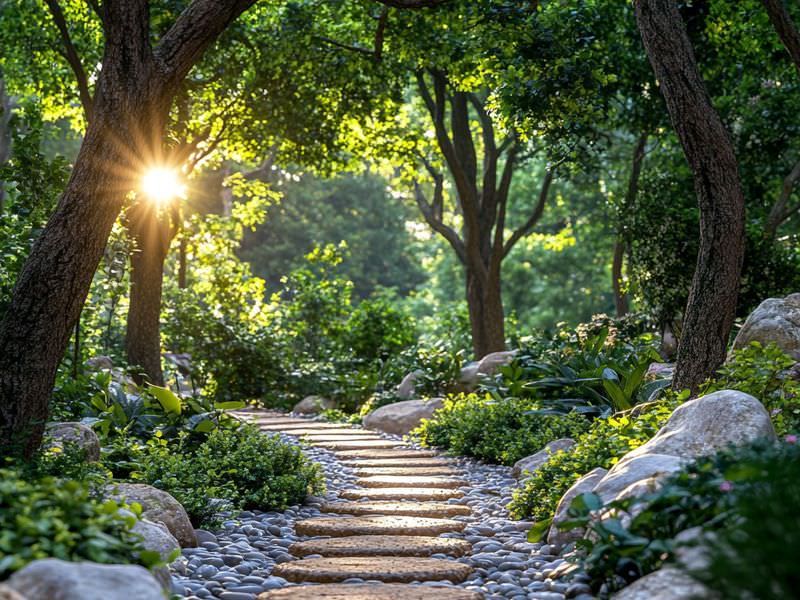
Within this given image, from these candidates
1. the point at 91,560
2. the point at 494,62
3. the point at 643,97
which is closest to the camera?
the point at 91,560

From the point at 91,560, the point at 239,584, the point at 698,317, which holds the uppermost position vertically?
the point at 698,317

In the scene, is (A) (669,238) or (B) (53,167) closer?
(B) (53,167)

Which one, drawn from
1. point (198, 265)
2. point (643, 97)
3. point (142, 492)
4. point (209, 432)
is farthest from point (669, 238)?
point (198, 265)

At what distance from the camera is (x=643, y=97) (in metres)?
12.3

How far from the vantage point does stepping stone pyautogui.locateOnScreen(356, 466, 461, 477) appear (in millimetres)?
7352

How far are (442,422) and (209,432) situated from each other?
291cm

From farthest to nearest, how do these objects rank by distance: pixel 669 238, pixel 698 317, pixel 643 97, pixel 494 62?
pixel 643 97
pixel 669 238
pixel 494 62
pixel 698 317

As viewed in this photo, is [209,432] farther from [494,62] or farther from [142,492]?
[494,62]

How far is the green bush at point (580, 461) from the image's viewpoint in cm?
526

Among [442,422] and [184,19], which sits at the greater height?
[184,19]

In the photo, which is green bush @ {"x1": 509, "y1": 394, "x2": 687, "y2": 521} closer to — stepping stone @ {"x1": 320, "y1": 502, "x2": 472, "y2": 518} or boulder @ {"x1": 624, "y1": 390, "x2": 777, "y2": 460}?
stepping stone @ {"x1": 320, "y1": 502, "x2": 472, "y2": 518}

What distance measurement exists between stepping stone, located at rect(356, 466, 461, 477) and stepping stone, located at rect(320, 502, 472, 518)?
1.34m

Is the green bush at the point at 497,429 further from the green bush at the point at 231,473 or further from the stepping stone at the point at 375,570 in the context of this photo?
the stepping stone at the point at 375,570

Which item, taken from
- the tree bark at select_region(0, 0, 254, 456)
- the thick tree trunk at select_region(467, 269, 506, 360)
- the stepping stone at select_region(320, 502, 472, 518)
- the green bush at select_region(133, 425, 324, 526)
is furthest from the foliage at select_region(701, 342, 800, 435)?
the thick tree trunk at select_region(467, 269, 506, 360)
